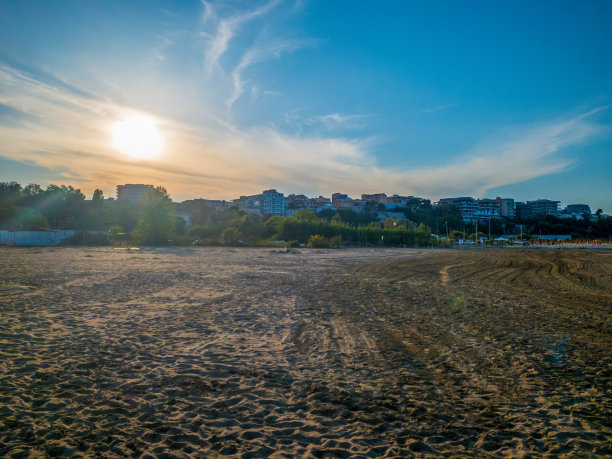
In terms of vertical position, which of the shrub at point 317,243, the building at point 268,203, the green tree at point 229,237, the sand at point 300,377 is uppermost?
the building at point 268,203

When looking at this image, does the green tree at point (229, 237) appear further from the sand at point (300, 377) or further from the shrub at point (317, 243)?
the sand at point (300, 377)

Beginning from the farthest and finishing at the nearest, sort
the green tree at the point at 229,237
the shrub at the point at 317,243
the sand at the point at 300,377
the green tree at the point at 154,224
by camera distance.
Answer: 1. the shrub at the point at 317,243
2. the green tree at the point at 229,237
3. the green tree at the point at 154,224
4. the sand at the point at 300,377

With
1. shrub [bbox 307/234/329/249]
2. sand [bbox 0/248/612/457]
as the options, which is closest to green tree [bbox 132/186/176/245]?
shrub [bbox 307/234/329/249]

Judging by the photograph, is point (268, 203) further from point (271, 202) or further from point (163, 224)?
point (163, 224)

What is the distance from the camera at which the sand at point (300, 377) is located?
3.82 meters

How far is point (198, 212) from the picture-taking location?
304 ft

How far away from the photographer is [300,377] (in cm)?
546

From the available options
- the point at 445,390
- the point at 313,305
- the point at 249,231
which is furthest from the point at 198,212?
the point at 445,390

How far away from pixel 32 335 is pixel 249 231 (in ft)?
159

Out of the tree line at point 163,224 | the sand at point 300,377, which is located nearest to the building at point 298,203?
the tree line at point 163,224

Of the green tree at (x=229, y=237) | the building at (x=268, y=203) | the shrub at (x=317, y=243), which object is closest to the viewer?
the green tree at (x=229, y=237)

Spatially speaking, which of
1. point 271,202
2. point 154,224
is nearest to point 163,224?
point 154,224

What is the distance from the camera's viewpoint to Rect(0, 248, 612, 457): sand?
3.82m

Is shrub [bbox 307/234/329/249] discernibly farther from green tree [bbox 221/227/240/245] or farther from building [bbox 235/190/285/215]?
building [bbox 235/190/285/215]
